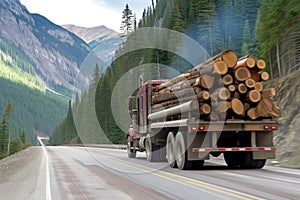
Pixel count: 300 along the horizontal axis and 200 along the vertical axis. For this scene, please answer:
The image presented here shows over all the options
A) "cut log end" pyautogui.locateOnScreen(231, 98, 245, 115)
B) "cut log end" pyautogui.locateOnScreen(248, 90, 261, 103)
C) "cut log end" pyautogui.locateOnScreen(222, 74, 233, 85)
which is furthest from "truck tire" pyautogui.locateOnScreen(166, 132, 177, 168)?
"cut log end" pyautogui.locateOnScreen(248, 90, 261, 103)

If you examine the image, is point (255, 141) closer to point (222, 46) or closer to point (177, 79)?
point (177, 79)

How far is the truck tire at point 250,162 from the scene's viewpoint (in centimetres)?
1464

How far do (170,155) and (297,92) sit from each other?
1133 centimetres

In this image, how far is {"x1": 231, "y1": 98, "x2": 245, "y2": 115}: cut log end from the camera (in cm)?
1352

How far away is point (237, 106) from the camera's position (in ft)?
44.5

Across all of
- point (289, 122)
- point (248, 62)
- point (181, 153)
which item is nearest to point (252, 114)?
point (248, 62)

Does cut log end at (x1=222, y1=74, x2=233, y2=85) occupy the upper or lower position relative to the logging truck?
upper

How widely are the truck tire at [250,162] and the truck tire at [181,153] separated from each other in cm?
214

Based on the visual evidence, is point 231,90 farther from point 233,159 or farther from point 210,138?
point 233,159

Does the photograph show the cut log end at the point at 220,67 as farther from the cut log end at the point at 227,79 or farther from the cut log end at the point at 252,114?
the cut log end at the point at 252,114

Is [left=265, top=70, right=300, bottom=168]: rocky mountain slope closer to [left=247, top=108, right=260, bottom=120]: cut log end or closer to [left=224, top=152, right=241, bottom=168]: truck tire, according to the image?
[left=224, top=152, right=241, bottom=168]: truck tire

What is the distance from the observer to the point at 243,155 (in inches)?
608

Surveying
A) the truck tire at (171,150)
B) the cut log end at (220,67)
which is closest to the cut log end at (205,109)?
the cut log end at (220,67)

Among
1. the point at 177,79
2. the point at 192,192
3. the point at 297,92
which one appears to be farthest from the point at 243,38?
the point at 192,192
